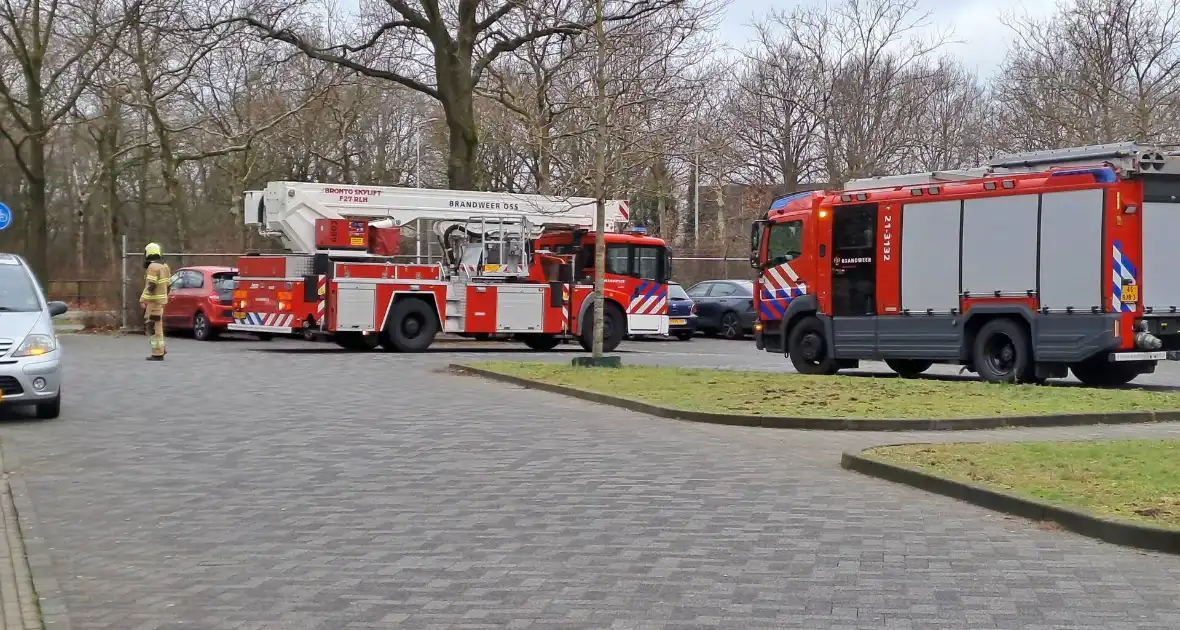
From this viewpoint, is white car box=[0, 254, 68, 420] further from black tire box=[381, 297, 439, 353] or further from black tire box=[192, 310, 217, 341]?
black tire box=[192, 310, 217, 341]

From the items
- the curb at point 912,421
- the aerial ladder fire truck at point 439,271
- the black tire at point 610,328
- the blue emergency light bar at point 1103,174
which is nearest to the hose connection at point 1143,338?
the blue emergency light bar at point 1103,174

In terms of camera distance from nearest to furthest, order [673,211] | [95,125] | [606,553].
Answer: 1. [606,553]
2. [95,125]
3. [673,211]

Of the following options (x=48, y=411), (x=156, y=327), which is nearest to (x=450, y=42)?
(x=156, y=327)

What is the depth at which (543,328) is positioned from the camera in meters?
27.4

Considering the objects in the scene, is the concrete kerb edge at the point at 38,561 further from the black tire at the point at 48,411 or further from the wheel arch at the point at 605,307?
the wheel arch at the point at 605,307

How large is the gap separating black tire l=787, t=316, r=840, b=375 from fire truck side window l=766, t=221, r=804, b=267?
43.5 inches

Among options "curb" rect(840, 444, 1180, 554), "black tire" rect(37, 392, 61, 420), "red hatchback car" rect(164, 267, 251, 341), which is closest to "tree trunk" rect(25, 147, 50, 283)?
"red hatchback car" rect(164, 267, 251, 341)

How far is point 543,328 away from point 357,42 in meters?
9.26

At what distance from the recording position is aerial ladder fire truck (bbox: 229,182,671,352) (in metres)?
25.6

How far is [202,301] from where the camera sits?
29562 mm

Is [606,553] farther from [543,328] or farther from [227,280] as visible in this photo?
[227,280]

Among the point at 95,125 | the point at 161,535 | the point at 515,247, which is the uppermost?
the point at 95,125

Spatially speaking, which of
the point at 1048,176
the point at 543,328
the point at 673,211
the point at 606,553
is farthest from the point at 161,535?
the point at 673,211

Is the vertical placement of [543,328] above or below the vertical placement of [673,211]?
below
